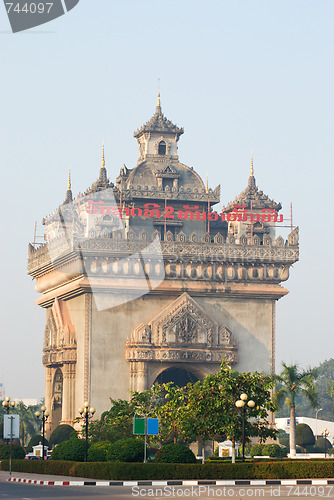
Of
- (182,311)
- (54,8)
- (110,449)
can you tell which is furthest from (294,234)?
(54,8)

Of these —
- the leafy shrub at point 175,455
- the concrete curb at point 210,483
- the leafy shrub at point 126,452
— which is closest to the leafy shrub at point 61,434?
the leafy shrub at point 126,452

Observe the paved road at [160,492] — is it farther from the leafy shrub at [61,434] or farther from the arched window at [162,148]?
the arched window at [162,148]

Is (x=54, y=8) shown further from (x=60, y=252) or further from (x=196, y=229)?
(x=196, y=229)

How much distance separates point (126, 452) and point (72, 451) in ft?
12.8

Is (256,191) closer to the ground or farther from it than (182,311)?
farther from it

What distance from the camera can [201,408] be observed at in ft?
185

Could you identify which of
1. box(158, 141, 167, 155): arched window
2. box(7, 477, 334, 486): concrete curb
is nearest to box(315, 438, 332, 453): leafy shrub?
box(158, 141, 167, 155): arched window

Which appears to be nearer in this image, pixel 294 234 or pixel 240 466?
pixel 240 466

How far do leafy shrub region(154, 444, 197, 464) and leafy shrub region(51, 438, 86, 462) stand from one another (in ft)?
17.0

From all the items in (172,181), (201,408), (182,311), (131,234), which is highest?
(172,181)

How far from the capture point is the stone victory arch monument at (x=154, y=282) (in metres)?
70.9

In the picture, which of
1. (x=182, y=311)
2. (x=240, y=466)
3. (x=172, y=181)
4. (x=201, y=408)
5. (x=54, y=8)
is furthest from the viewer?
(x=172, y=181)

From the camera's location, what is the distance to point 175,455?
4622 cm

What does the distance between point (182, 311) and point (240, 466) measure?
28.3 m
